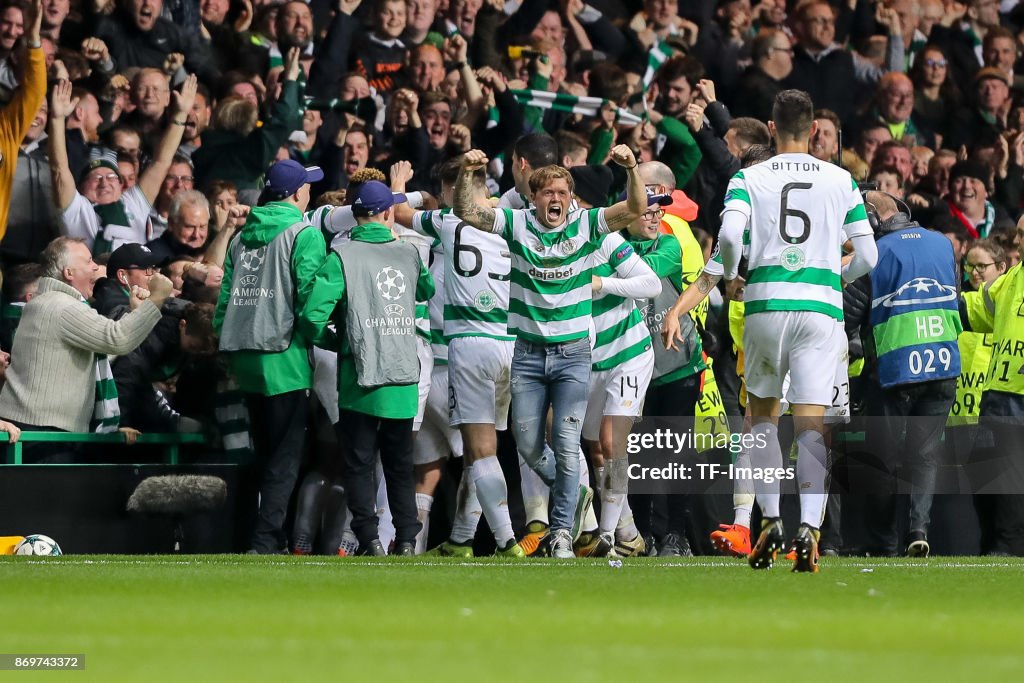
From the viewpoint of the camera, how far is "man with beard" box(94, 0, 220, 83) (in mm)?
13781

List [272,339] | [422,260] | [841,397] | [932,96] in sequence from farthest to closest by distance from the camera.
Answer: [932,96] → [841,397] → [422,260] → [272,339]

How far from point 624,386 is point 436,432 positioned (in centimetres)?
144

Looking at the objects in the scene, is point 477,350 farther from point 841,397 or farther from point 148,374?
point 841,397

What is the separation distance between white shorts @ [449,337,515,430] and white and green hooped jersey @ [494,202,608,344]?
46 centimetres

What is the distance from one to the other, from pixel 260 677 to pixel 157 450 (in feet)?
24.2

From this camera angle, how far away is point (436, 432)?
1192 cm

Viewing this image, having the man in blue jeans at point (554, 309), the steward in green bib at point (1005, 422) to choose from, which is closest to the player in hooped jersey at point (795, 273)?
the man in blue jeans at point (554, 309)

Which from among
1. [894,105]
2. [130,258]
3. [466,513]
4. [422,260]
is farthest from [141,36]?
[894,105]

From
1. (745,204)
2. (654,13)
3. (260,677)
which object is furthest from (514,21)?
(260,677)

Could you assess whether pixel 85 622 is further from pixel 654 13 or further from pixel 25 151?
pixel 654 13

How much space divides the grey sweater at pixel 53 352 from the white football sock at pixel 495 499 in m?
2.30

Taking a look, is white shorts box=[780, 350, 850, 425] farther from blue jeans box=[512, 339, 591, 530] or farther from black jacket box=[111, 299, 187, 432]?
black jacket box=[111, 299, 187, 432]

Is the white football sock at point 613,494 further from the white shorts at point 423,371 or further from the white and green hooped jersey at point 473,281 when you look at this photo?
the white shorts at point 423,371

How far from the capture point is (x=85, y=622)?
5973 mm
